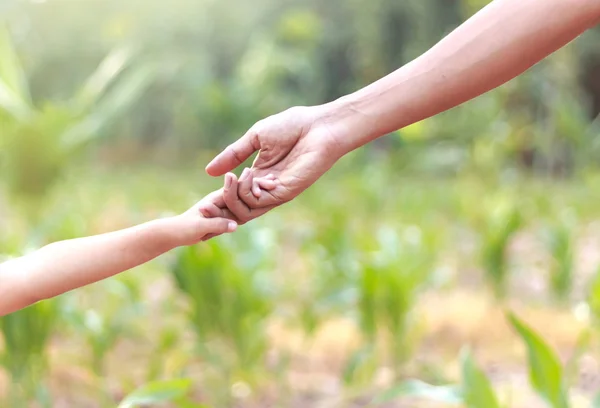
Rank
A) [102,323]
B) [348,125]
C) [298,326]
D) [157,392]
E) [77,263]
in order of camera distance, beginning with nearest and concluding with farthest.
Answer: [77,263], [348,125], [157,392], [102,323], [298,326]

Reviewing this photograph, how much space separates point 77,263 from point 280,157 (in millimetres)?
259

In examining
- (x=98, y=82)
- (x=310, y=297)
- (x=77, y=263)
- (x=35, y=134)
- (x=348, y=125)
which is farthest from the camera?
(x=98, y=82)

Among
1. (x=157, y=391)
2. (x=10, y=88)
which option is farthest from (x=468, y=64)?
(x=10, y=88)

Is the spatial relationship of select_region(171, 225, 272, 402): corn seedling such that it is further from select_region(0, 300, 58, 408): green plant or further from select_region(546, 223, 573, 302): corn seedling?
select_region(546, 223, 573, 302): corn seedling

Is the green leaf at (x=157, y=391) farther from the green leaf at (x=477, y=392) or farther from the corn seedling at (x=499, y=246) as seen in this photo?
the corn seedling at (x=499, y=246)

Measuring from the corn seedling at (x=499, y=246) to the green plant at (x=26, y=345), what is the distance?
51.6 inches

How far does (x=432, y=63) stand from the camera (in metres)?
0.79

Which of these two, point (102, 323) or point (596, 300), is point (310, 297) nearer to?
point (102, 323)

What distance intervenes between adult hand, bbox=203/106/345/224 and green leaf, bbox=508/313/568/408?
0.44 meters

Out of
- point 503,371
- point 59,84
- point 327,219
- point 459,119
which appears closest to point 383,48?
point 459,119

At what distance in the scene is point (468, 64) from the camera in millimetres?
783

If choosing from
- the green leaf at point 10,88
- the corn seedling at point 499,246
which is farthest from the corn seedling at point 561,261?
the green leaf at point 10,88

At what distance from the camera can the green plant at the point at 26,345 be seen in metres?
1.31

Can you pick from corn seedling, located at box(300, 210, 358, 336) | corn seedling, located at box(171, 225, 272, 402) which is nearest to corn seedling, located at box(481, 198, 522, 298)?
corn seedling, located at box(300, 210, 358, 336)
